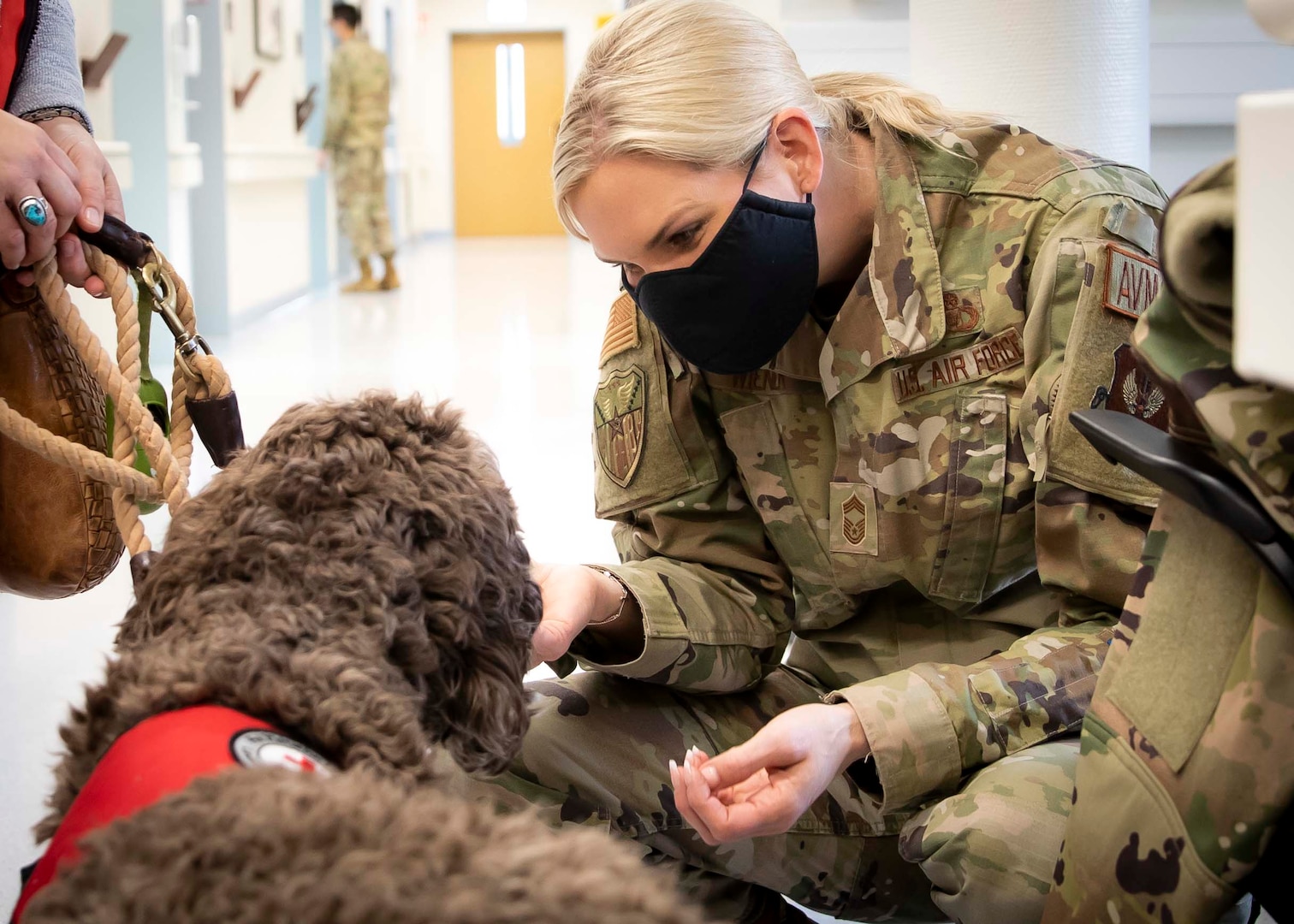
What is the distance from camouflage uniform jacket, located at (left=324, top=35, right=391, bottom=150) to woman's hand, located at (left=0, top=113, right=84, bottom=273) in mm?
8245

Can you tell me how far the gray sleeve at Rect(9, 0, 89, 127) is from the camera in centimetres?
141

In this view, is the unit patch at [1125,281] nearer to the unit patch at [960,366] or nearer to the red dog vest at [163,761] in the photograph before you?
the unit patch at [960,366]

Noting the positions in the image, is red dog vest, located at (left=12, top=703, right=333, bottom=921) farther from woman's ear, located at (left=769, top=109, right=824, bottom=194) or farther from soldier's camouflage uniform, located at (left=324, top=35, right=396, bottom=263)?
soldier's camouflage uniform, located at (left=324, top=35, right=396, bottom=263)

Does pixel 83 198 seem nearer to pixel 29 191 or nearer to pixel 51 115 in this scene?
pixel 29 191

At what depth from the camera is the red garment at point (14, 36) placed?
1399 mm

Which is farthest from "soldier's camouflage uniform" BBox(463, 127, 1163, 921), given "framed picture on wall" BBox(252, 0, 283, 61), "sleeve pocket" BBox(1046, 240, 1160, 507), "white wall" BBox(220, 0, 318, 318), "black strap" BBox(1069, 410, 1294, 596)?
"framed picture on wall" BBox(252, 0, 283, 61)

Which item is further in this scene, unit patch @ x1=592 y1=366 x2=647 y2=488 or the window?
the window

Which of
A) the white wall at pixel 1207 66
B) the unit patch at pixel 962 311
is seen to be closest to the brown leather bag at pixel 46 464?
the unit patch at pixel 962 311

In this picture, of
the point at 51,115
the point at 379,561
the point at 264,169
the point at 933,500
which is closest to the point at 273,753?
the point at 379,561

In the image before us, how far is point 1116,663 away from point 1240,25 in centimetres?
339

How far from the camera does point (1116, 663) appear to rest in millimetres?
912

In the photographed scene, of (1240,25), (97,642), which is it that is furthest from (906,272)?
(1240,25)

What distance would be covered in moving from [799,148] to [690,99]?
5.7 inches

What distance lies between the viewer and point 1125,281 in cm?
128
